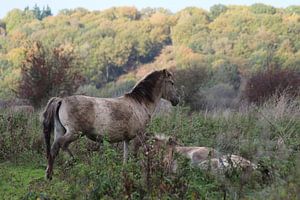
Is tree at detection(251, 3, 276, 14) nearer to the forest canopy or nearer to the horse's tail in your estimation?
the forest canopy

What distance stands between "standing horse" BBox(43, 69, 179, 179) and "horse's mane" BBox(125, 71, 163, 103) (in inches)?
1.8

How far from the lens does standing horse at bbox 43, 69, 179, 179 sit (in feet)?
26.8

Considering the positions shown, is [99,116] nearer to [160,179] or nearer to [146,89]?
[146,89]

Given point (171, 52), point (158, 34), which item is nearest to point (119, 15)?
point (158, 34)

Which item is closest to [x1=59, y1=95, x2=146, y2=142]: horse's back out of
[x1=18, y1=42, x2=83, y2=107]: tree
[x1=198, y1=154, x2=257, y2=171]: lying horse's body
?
[x1=198, y1=154, x2=257, y2=171]: lying horse's body

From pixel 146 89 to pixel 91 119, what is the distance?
1826 millimetres

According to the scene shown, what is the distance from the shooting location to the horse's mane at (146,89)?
9.62 metres

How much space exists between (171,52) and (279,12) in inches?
746

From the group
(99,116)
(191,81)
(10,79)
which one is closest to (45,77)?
(191,81)

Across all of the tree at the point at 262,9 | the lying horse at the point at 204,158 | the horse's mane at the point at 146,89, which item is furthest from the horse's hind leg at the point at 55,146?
the tree at the point at 262,9

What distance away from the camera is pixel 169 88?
34.3ft

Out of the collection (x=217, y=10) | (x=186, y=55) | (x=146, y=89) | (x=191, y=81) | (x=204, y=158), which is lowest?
(x=186, y=55)

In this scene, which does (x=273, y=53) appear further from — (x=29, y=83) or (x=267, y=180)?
(x=267, y=180)

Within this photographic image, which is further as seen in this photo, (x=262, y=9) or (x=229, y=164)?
(x=262, y=9)
